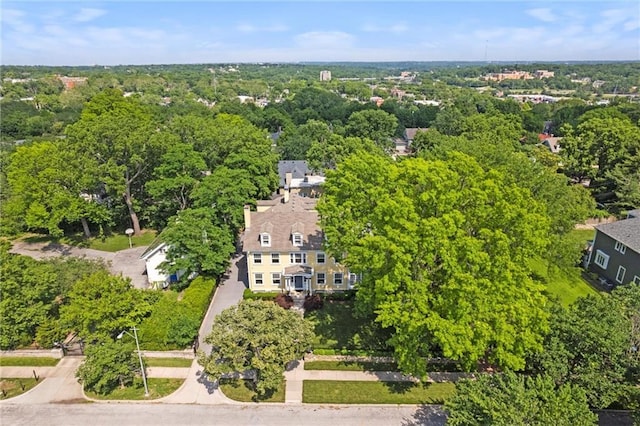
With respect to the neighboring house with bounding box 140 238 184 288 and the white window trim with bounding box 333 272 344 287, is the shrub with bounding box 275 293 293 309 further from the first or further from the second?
the neighboring house with bounding box 140 238 184 288

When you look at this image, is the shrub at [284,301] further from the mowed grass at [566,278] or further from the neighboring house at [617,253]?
the neighboring house at [617,253]

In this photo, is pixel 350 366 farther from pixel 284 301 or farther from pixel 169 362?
pixel 169 362

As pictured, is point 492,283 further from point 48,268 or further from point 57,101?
point 57,101

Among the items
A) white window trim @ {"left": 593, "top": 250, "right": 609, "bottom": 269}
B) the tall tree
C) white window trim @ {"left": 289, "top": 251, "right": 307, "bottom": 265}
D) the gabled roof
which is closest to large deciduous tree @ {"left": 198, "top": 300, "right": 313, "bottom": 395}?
white window trim @ {"left": 289, "top": 251, "right": 307, "bottom": 265}

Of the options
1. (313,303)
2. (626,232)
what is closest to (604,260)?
(626,232)

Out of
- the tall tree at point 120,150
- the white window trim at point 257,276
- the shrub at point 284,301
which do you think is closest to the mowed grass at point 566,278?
the shrub at point 284,301
